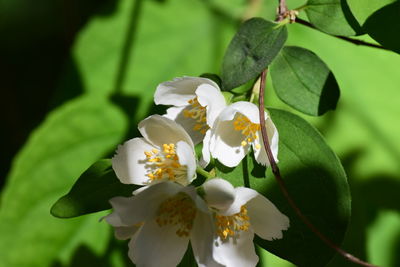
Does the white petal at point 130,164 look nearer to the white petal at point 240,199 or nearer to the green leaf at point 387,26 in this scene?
the white petal at point 240,199

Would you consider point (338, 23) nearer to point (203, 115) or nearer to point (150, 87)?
point (203, 115)

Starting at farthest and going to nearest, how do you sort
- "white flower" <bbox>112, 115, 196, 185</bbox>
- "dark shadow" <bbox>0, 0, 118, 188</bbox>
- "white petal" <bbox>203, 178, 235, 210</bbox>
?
"dark shadow" <bbox>0, 0, 118, 188</bbox>
"white flower" <bbox>112, 115, 196, 185</bbox>
"white petal" <bbox>203, 178, 235, 210</bbox>

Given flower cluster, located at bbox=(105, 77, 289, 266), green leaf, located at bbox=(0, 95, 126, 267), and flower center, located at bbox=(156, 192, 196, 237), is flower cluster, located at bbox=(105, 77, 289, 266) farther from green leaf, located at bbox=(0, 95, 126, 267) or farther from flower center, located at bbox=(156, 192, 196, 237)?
green leaf, located at bbox=(0, 95, 126, 267)

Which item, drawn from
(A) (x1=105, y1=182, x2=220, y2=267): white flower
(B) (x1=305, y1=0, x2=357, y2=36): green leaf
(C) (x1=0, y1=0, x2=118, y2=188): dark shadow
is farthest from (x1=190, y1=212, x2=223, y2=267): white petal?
(C) (x1=0, y1=0, x2=118, y2=188): dark shadow

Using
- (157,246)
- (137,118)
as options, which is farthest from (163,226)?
(137,118)

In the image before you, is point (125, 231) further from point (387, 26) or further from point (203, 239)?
point (387, 26)

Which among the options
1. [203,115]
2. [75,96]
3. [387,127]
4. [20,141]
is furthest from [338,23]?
[20,141]
